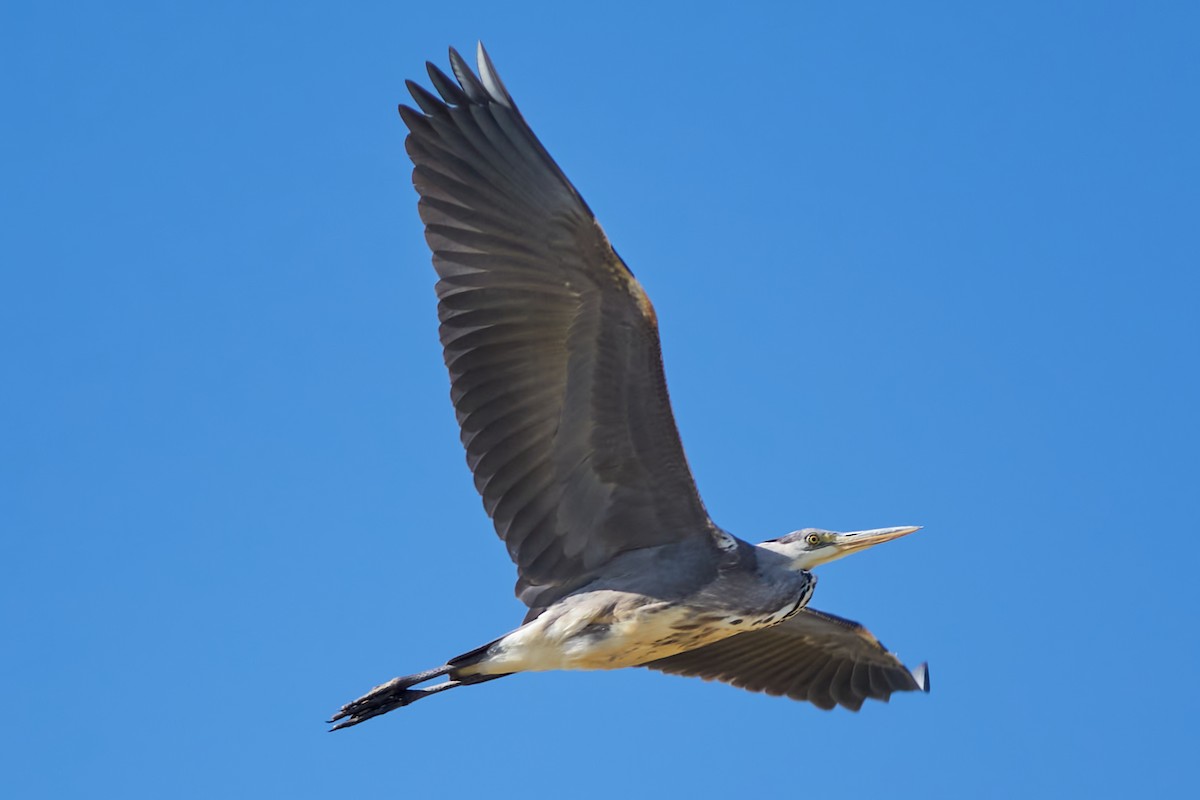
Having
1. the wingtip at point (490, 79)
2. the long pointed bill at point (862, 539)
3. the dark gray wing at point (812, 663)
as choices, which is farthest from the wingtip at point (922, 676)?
the wingtip at point (490, 79)

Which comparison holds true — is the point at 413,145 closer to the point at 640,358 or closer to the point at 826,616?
the point at 640,358

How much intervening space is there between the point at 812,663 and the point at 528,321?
12.5 ft

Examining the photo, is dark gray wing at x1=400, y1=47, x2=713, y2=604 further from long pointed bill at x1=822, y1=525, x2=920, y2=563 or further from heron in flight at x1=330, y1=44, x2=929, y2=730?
long pointed bill at x1=822, y1=525, x2=920, y2=563

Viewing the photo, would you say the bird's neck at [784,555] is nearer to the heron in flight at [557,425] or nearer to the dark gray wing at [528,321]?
the heron in flight at [557,425]

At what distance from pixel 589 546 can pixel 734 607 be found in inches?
37.3

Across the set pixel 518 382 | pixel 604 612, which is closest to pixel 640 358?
pixel 518 382

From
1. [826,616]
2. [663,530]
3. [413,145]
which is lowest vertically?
[826,616]

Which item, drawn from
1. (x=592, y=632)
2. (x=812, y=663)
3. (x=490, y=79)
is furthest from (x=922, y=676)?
(x=490, y=79)

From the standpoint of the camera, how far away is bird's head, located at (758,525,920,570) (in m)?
9.97

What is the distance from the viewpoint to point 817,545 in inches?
395

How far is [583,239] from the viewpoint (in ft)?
29.7

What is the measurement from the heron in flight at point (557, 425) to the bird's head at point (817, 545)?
46mm

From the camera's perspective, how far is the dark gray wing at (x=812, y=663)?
11188 millimetres

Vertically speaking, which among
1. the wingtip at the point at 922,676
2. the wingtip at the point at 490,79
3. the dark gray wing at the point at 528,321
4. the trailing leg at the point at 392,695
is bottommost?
the wingtip at the point at 922,676
